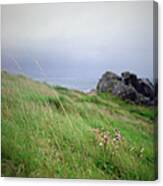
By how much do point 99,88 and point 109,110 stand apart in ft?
0.38

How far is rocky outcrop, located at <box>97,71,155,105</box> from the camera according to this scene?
2766 mm

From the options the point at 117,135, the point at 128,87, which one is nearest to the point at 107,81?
the point at 128,87

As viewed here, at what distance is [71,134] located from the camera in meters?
2.86

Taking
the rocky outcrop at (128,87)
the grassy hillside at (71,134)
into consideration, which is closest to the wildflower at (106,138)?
the grassy hillside at (71,134)

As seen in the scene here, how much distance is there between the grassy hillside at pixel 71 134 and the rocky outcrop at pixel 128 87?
3cm

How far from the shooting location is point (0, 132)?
2.95m

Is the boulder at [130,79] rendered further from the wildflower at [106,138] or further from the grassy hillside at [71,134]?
the wildflower at [106,138]

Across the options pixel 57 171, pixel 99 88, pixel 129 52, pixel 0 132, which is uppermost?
pixel 129 52

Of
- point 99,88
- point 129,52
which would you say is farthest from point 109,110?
point 129,52

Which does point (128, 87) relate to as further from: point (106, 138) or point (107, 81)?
point (106, 138)

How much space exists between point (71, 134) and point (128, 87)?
360 millimetres

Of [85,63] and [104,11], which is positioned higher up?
[104,11]

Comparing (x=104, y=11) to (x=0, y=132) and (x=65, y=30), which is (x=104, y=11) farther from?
(x=0, y=132)

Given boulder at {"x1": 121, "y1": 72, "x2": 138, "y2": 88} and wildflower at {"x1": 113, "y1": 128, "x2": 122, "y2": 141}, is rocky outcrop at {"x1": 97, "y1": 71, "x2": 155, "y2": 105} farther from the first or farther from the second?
wildflower at {"x1": 113, "y1": 128, "x2": 122, "y2": 141}
